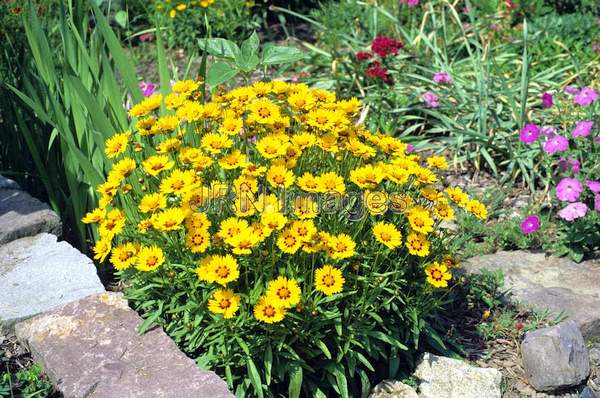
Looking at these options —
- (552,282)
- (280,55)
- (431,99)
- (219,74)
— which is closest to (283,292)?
(219,74)

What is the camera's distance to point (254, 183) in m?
2.19

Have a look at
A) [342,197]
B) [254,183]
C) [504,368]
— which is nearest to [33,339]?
[254,183]

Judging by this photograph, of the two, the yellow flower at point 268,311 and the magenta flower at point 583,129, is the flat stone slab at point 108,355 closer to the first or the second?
the yellow flower at point 268,311

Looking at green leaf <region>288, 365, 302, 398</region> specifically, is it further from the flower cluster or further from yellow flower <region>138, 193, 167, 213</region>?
yellow flower <region>138, 193, 167, 213</region>

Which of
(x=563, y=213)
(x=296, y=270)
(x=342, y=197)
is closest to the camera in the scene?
(x=296, y=270)

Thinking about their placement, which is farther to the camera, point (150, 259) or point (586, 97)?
point (586, 97)

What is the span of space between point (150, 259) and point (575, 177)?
2108mm

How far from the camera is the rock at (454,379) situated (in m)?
2.42

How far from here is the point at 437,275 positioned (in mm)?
2264

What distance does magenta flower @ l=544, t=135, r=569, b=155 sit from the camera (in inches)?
132

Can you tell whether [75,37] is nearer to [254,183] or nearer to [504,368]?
[254,183]

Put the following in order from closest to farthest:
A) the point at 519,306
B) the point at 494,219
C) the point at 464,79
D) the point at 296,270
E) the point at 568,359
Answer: the point at 296,270 < the point at 568,359 < the point at 519,306 < the point at 494,219 < the point at 464,79

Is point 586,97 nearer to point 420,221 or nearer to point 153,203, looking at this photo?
point 420,221

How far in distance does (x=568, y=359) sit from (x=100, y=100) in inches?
80.7
